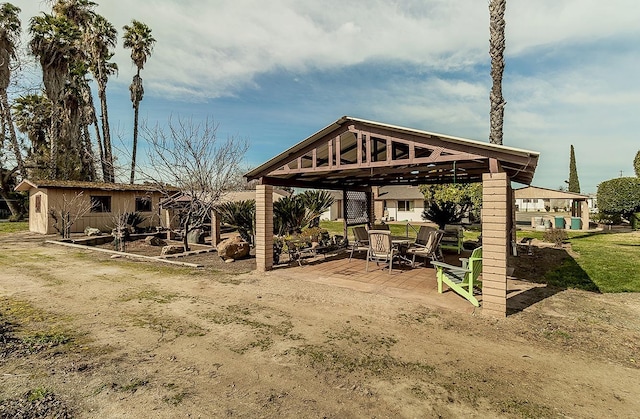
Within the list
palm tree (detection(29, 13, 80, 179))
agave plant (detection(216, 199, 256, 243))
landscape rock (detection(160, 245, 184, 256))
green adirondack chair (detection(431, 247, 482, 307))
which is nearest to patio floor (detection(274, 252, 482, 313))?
green adirondack chair (detection(431, 247, 482, 307))

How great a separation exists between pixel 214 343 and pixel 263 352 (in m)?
0.71

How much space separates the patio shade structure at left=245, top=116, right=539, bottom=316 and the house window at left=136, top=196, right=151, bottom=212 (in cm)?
1595

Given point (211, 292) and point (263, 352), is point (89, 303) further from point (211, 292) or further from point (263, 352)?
point (263, 352)

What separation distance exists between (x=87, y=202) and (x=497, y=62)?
21797mm

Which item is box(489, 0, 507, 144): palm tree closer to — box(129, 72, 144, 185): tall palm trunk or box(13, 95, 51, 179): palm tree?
box(129, 72, 144, 185): tall palm trunk

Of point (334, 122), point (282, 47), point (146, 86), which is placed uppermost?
point (146, 86)

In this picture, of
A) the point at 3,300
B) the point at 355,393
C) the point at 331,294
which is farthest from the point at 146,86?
the point at 355,393

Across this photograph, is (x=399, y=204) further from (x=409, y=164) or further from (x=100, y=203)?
(x=409, y=164)

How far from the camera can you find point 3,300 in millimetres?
5906

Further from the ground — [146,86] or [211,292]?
[146,86]

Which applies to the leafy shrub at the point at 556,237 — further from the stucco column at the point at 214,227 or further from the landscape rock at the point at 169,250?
the landscape rock at the point at 169,250

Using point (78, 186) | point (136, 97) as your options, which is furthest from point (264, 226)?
point (136, 97)

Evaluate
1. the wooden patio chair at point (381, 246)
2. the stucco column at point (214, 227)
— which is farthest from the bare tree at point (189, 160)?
the wooden patio chair at point (381, 246)

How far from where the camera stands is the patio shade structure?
16.4ft
